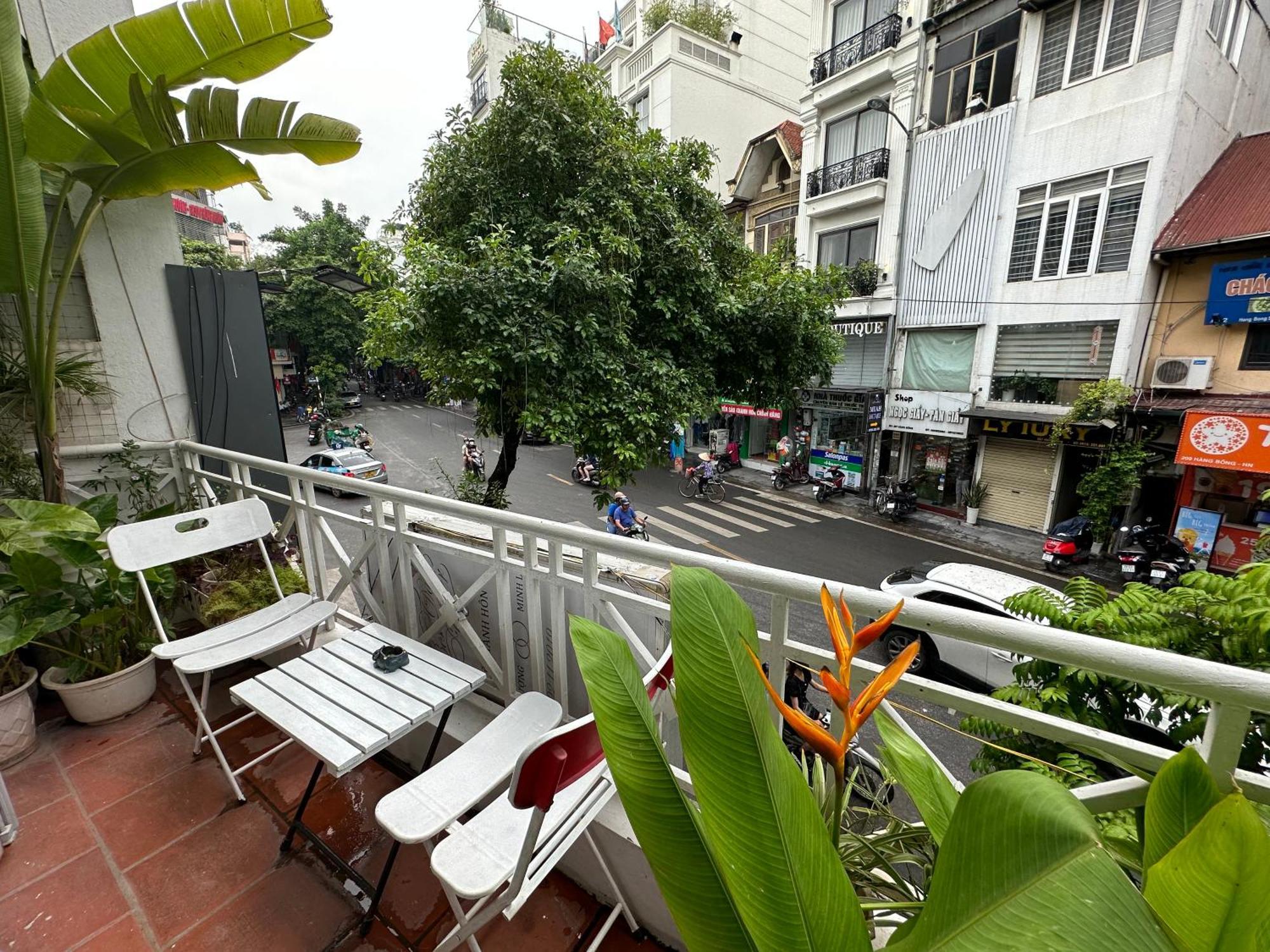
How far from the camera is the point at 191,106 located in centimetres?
256

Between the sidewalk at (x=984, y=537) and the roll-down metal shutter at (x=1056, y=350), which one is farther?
the roll-down metal shutter at (x=1056, y=350)

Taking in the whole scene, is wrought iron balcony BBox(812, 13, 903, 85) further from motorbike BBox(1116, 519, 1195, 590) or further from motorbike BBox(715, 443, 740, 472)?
motorbike BBox(1116, 519, 1195, 590)

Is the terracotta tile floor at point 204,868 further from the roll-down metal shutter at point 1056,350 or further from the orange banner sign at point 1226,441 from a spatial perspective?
the roll-down metal shutter at point 1056,350

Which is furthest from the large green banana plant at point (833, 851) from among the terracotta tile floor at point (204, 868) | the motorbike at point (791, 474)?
the motorbike at point (791, 474)

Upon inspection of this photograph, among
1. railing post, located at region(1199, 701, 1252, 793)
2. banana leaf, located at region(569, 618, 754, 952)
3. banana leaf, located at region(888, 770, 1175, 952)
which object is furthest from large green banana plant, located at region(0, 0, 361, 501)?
railing post, located at region(1199, 701, 1252, 793)

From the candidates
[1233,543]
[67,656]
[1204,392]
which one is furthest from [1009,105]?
[67,656]

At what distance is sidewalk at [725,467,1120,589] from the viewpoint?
921cm

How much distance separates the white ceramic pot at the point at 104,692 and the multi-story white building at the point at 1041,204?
12.4 m

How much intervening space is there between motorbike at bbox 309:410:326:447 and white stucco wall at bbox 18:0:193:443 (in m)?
11.2

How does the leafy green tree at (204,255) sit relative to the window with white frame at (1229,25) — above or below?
below

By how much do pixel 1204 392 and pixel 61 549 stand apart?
43.7 ft

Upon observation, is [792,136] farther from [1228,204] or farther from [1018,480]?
[1018,480]

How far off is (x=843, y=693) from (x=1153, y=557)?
36.1 ft

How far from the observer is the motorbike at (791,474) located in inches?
560
